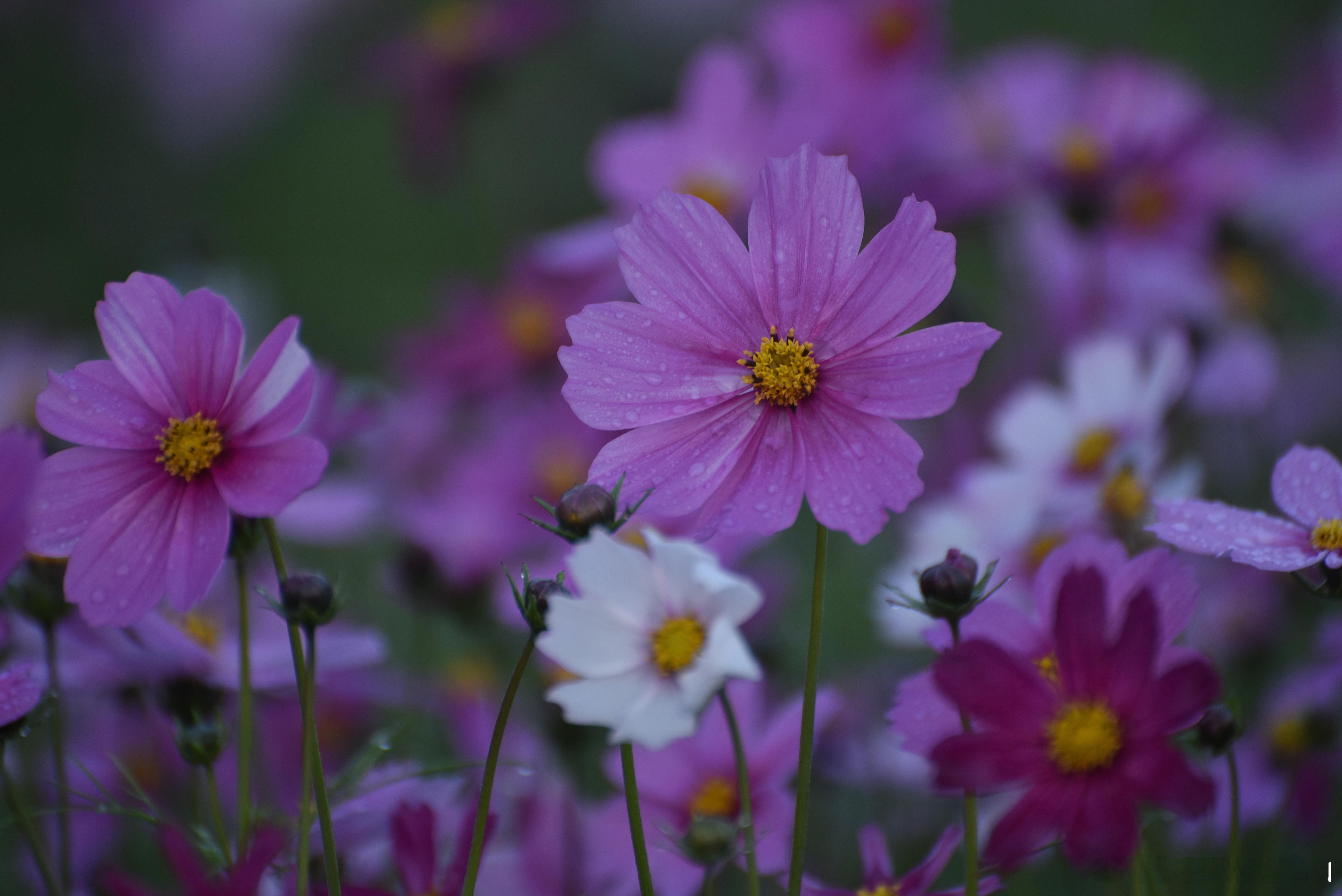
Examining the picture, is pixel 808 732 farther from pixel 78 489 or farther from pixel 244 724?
pixel 78 489

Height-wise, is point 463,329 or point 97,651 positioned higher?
point 463,329

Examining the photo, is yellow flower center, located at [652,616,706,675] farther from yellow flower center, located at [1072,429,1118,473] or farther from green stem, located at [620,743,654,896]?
yellow flower center, located at [1072,429,1118,473]

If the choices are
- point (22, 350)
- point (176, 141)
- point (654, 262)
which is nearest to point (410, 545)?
point (654, 262)

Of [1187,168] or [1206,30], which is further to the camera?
[1206,30]

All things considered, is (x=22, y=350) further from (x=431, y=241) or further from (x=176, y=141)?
(x=176, y=141)

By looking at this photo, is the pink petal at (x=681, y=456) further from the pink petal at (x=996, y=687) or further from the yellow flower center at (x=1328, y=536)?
the yellow flower center at (x=1328, y=536)

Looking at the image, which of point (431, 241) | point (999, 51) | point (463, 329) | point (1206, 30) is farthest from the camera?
point (431, 241)

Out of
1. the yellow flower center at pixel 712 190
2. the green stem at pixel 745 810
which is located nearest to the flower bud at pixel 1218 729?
the green stem at pixel 745 810
